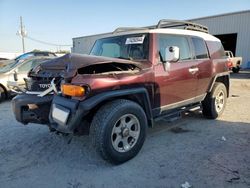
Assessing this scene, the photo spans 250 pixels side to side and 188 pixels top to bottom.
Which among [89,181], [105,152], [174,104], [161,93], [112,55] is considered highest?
[112,55]

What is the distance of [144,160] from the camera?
137 inches

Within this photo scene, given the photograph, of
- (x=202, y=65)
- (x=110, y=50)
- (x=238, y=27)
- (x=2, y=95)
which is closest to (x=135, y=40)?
(x=110, y=50)

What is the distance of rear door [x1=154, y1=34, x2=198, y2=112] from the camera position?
3.95 m

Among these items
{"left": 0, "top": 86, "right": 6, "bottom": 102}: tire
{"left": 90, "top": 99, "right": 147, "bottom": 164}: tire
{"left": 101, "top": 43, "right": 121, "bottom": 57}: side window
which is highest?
{"left": 101, "top": 43, "right": 121, "bottom": 57}: side window

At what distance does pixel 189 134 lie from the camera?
15.0 ft

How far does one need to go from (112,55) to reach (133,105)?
1.37 metres

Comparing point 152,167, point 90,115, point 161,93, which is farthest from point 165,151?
point 90,115

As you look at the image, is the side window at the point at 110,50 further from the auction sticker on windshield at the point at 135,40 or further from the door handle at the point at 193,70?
the door handle at the point at 193,70

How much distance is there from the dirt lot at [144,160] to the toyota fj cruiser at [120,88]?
1.19 ft

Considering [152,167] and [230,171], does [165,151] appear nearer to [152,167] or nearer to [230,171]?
[152,167]

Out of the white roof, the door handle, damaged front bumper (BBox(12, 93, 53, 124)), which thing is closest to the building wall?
the white roof

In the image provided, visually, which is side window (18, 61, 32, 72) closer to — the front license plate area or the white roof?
the white roof

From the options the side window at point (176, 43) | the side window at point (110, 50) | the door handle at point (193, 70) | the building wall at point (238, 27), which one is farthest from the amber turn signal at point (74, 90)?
the building wall at point (238, 27)

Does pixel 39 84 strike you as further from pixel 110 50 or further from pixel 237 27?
pixel 237 27
